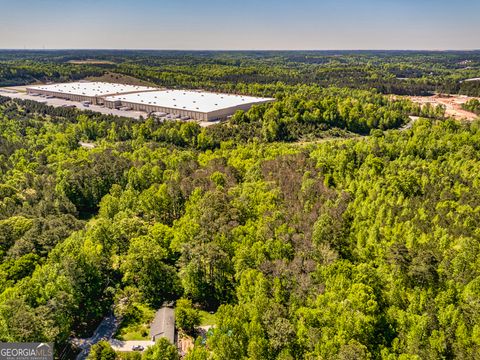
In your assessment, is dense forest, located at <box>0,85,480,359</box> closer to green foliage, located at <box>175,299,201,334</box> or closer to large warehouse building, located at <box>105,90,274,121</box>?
green foliage, located at <box>175,299,201,334</box>

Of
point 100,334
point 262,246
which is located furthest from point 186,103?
point 100,334

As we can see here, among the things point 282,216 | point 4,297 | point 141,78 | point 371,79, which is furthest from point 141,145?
point 371,79

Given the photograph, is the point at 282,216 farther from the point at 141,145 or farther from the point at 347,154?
the point at 141,145

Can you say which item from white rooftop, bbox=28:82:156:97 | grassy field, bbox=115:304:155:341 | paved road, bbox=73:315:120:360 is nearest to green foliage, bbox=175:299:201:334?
grassy field, bbox=115:304:155:341

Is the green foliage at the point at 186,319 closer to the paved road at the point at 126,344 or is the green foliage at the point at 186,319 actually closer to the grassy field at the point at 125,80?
the paved road at the point at 126,344

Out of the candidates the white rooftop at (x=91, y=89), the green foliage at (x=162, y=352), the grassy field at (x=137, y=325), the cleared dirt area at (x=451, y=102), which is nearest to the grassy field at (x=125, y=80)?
the white rooftop at (x=91, y=89)

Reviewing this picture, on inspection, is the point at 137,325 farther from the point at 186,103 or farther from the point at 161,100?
the point at 161,100
